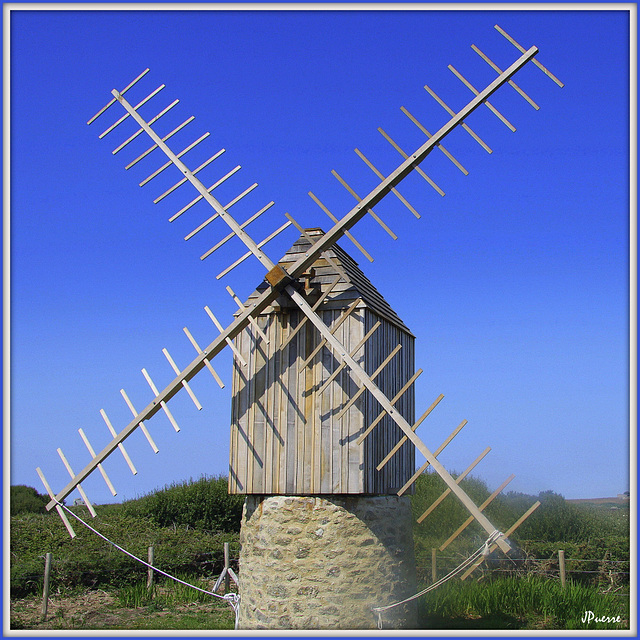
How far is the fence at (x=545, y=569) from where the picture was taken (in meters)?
11.6

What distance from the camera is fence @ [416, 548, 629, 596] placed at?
38.1ft

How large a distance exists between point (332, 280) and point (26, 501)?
1542 centimetres

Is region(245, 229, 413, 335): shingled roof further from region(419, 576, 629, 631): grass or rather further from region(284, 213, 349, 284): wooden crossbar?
region(419, 576, 629, 631): grass

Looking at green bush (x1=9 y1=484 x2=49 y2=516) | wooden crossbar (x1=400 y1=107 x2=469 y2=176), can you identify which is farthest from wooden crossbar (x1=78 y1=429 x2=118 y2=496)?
green bush (x1=9 y1=484 x2=49 y2=516)

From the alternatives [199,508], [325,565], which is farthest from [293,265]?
[199,508]

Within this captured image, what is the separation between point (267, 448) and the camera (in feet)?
26.2

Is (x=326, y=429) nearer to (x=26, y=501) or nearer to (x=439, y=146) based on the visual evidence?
(x=439, y=146)

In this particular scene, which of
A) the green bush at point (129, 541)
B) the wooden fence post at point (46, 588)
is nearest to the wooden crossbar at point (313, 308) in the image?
the wooden fence post at point (46, 588)

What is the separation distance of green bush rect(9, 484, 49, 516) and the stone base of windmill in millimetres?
13308

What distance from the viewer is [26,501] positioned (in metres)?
19.4

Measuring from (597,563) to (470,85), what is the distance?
362 inches

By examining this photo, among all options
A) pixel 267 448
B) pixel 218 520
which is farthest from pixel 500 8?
pixel 218 520

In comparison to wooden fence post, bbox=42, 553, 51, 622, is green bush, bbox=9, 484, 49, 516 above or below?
below

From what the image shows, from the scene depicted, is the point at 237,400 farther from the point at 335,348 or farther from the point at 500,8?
the point at 500,8
